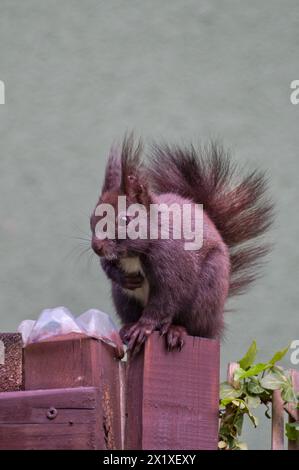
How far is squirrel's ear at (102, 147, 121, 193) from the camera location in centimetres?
238

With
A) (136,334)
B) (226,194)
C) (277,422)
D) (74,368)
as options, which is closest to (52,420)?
(74,368)

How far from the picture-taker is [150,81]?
3.69 metres

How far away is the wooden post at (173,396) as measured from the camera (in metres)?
1.97

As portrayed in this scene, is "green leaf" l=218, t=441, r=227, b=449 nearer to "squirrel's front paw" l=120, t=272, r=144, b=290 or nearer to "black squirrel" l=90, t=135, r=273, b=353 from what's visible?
"black squirrel" l=90, t=135, r=273, b=353

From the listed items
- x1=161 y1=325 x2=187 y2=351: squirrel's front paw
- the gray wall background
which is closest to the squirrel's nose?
x1=161 y1=325 x2=187 y2=351: squirrel's front paw

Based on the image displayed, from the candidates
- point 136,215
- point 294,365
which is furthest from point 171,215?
point 294,365

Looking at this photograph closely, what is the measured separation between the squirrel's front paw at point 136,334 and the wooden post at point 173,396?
0.20 feet

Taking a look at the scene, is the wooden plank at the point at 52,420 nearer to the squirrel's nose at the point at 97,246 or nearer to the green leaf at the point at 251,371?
the squirrel's nose at the point at 97,246

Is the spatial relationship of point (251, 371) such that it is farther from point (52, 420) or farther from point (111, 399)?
point (52, 420)

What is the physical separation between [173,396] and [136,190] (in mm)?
577

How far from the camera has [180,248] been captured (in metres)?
2.47

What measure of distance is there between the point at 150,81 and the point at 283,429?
5.48ft

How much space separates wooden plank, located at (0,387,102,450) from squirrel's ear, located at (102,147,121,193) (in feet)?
2.35

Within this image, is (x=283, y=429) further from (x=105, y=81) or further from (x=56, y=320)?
(x=105, y=81)
